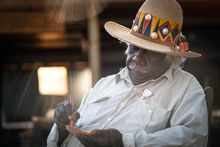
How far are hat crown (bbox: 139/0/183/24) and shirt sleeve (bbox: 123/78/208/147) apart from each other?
0.27 meters

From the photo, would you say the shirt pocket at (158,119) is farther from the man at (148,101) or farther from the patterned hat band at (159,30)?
the patterned hat band at (159,30)

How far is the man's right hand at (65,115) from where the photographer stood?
1.76 m

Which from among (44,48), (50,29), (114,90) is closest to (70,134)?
(114,90)

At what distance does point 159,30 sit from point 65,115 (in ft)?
1.34

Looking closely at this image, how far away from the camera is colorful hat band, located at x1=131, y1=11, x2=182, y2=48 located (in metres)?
1.78

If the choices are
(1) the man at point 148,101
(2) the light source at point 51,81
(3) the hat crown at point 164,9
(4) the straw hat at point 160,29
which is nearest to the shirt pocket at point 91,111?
(1) the man at point 148,101

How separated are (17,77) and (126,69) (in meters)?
3.86

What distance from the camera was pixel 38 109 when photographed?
206 inches

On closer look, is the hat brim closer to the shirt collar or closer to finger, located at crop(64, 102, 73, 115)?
the shirt collar

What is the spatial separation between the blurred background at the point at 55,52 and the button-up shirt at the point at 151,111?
2302mm

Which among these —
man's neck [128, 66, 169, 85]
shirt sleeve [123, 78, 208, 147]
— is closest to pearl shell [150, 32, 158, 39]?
man's neck [128, 66, 169, 85]

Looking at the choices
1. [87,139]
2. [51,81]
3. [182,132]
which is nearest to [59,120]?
[87,139]

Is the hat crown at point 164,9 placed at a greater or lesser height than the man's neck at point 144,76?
greater

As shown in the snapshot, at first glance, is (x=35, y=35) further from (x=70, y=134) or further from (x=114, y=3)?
(x=70, y=134)
